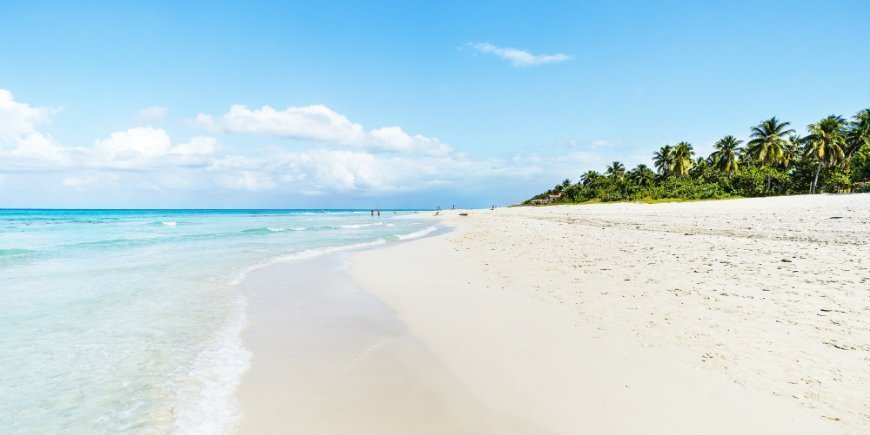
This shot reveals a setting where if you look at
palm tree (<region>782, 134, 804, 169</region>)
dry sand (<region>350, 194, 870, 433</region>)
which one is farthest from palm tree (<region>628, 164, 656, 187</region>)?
dry sand (<region>350, 194, 870, 433</region>)

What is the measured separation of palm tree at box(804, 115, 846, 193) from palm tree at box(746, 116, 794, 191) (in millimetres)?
4427

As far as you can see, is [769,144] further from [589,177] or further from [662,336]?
[662,336]

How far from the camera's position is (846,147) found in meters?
62.0

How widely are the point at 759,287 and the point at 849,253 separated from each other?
5468 mm

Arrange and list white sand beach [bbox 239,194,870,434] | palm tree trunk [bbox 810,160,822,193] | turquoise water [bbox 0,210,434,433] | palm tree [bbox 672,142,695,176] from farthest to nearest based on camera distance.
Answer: palm tree [bbox 672,142,695,176] < palm tree trunk [bbox 810,160,822,193] < turquoise water [bbox 0,210,434,433] < white sand beach [bbox 239,194,870,434]

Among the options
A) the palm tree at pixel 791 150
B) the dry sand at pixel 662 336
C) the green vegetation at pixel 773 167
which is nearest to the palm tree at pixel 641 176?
the green vegetation at pixel 773 167

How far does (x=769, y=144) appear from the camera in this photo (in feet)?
217

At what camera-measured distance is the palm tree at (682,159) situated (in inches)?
3246

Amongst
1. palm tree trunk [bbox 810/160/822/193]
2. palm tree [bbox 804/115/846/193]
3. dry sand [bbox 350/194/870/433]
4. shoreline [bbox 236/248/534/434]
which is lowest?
Result: shoreline [bbox 236/248/534/434]

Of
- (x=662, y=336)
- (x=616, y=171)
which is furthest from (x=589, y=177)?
(x=662, y=336)

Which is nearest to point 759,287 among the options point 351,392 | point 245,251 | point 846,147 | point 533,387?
point 533,387

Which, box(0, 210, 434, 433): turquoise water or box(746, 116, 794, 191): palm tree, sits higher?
box(746, 116, 794, 191): palm tree

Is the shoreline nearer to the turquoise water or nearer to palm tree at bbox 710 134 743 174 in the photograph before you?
the turquoise water

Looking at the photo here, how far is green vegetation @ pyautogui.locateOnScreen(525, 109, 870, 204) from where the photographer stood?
58.1 metres
